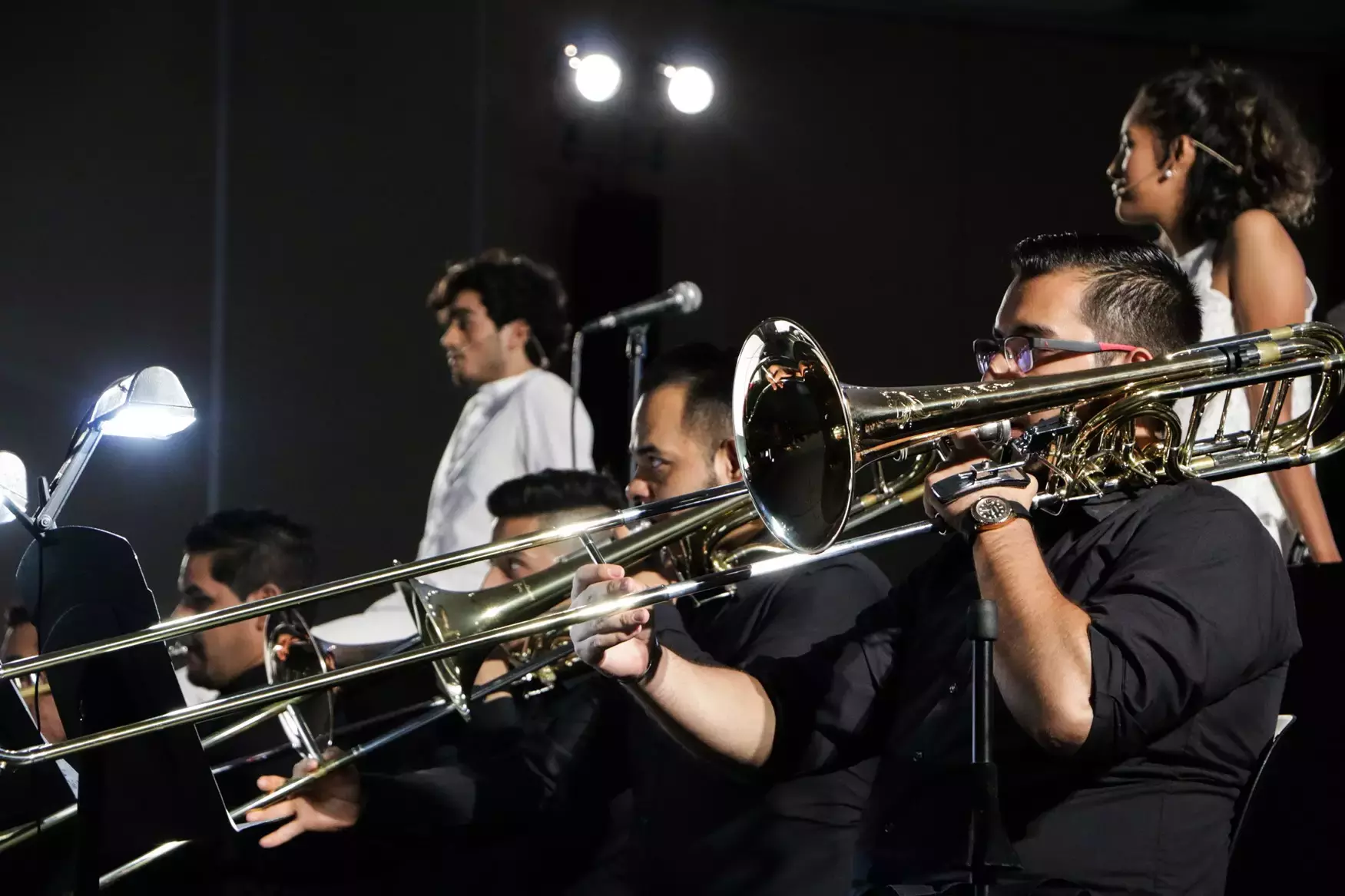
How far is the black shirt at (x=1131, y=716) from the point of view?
1.77 metres

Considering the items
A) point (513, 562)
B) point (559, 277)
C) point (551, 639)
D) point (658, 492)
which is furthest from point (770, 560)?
point (559, 277)

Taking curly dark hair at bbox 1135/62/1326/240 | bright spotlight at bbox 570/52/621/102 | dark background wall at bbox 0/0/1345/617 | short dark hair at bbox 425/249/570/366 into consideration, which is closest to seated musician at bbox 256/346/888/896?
curly dark hair at bbox 1135/62/1326/240

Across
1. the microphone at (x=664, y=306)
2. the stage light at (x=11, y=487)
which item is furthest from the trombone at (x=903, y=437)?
the microphone at (x=664, y=306)

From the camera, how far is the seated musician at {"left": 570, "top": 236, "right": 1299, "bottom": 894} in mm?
1767

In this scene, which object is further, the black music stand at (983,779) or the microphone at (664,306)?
the microphone at (664,306)

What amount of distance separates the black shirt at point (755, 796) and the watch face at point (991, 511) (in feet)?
1.70

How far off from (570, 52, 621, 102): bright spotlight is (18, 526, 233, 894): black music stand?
3.55 metres

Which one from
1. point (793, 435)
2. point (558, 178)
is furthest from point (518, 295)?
point (793, 435)

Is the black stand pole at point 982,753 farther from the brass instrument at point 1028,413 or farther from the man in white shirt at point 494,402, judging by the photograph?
the man in white shirt at point 494,402

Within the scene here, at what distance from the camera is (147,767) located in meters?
2.06

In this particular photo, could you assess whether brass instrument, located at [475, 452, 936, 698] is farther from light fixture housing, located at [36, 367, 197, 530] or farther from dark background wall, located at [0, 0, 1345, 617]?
dark background wall, located at [0, 0, 1345, 617]

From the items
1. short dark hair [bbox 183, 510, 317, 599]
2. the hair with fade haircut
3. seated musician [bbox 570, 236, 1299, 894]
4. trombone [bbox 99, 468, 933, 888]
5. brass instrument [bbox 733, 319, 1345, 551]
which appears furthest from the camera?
short dark hair [bbox 183, 510, 317, 599]

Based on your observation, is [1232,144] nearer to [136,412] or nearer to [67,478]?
[136,412]

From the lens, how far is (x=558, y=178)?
5.46m
